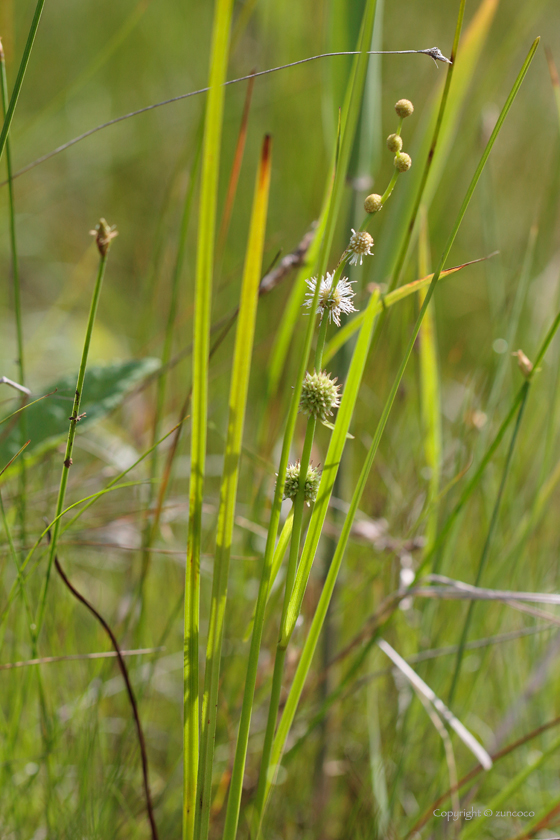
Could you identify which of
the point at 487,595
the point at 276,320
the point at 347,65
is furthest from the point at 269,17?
the point at 487,595

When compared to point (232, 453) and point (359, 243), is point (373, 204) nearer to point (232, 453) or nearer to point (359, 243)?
point (359, 243)

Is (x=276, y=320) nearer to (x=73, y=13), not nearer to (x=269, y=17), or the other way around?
(x=269, y=17)

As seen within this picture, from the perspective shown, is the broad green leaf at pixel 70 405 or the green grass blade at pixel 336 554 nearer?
the green grass blade at pixel 336 554

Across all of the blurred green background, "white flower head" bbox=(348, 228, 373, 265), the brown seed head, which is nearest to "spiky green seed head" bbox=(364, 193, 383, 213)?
"white flower head" bbox=(348, 228, 373, 265)

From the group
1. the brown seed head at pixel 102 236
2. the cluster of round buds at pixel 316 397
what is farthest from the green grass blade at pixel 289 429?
the brown seed head at pixel 102 236

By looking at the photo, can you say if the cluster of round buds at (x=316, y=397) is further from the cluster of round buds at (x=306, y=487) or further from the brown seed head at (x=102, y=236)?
the brown seed head at (x=102, y=236)

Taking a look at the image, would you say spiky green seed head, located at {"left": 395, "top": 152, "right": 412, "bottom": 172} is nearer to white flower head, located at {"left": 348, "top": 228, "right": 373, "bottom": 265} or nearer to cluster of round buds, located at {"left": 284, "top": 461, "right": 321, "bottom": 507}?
white flower head, located at {"left": 348, "top": 228, "right": 373, "bottom": 265}
